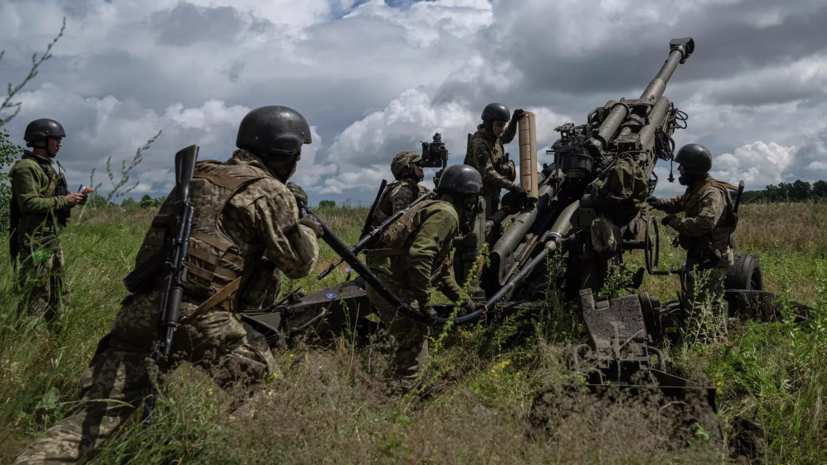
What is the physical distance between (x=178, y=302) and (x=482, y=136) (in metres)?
5.99

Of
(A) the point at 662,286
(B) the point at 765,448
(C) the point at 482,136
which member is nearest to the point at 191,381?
(B) the point at 765,448

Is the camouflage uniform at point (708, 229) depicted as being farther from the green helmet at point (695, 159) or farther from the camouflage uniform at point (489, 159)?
the camouflage uniform at point (489, 159)

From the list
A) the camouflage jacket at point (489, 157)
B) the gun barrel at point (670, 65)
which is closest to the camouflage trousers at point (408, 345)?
the camouflage jacket at point (489, 157)

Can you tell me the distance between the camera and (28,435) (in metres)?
3.18

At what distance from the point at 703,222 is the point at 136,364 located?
4929 millimetres

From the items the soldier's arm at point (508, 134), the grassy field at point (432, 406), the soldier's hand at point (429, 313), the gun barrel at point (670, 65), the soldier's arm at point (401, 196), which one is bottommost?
the grassy field at point (432, 406)

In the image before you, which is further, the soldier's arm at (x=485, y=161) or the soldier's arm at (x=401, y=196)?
the soldier's arm at (x=485, y=161)

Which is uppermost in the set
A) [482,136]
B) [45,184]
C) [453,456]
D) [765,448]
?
[482,136]

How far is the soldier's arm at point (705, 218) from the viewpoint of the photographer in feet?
18.8

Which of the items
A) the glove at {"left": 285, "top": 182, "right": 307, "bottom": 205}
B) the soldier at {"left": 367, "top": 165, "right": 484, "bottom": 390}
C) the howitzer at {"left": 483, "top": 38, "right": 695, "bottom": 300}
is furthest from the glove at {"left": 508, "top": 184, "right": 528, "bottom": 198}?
the glove at {"left": 285, "top": 182, "right": 307, "bottom": 205}

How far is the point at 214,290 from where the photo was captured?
A: 9.66 feet

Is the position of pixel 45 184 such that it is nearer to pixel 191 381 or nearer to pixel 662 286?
pixel 191 381

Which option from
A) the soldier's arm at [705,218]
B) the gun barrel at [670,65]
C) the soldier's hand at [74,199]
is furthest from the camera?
the gun barrel at [670,65]

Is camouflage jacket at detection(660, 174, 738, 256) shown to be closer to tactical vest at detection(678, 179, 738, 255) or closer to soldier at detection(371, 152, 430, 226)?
tactical vest at detection(678, 179, 738, 255)
